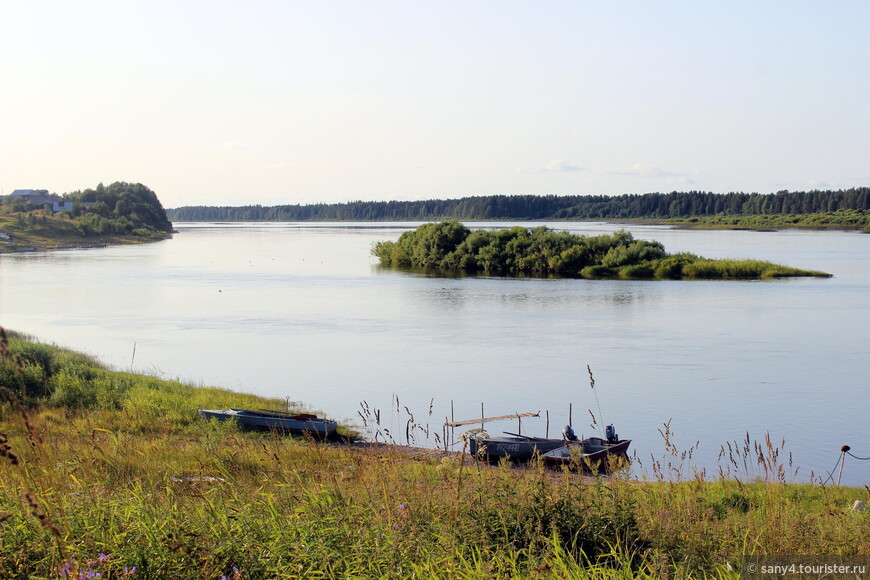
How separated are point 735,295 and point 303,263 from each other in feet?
183

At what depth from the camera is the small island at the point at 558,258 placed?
73.1 metres

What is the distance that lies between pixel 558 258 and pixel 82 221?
357ft

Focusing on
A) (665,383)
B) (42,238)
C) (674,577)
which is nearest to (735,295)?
(665,383)

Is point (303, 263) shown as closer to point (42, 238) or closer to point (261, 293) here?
point (261, 293)

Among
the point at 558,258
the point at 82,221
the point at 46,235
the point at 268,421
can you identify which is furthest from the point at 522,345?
the point at 82,221

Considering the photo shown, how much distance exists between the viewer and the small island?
2876 inches

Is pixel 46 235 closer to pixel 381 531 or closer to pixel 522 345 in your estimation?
pixel 522 345

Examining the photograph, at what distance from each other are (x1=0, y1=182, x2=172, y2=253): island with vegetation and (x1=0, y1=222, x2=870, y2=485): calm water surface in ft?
248

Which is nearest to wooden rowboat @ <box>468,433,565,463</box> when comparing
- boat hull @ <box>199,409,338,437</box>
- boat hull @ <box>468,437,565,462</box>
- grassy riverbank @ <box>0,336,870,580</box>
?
boat hull @ <box>468,437,565,462</box>

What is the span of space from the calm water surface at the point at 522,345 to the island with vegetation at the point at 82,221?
7565cm

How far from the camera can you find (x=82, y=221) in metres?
154

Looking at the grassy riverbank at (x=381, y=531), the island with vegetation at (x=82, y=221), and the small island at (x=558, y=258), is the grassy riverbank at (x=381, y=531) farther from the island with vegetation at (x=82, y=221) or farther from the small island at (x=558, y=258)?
the island with vegetation at (x=82, y=221)

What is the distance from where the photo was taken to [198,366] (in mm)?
32031

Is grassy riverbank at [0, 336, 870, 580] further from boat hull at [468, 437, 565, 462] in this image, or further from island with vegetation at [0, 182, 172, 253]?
island with vegetation at [0, 182, 172, 253]
